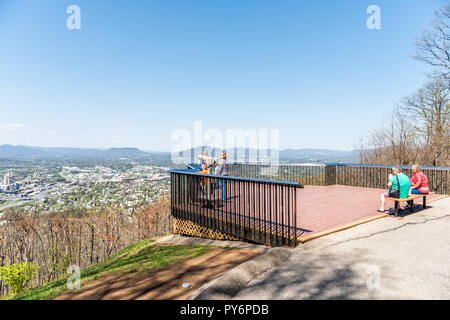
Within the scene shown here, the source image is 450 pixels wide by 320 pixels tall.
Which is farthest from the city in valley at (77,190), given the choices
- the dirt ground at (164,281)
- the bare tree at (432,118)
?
the bare tree at (432,118)

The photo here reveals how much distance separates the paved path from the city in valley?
13859 mm

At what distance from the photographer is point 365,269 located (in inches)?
151

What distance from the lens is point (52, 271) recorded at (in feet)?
52.3

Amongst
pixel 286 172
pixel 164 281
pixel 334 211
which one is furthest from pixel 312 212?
pixel 286 172

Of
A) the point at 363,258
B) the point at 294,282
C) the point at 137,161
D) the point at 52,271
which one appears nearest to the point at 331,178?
the point at 363,258

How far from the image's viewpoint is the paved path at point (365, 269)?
3.18 metres

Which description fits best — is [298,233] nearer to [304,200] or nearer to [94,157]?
[304,200]

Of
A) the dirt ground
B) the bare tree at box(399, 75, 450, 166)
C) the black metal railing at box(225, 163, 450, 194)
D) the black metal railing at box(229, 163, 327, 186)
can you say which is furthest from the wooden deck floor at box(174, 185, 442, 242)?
the bare tree at box(399, 75, 450, 166)

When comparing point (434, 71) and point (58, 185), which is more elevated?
point (434, 71)

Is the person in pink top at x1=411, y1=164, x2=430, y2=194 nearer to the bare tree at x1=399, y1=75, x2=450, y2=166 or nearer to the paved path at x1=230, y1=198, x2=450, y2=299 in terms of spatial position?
the paved path at x1=230, y1=198, x2=450, y2=299

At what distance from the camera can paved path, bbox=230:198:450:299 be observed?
3184 millimetres

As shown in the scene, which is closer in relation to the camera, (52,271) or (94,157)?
(52,271)

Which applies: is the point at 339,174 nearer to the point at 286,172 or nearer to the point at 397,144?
the point at 286,172

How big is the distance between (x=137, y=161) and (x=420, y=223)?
197 ft
